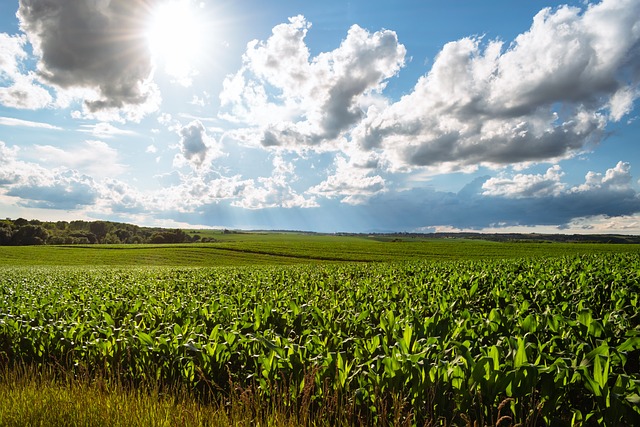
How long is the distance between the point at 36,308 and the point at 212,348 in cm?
993

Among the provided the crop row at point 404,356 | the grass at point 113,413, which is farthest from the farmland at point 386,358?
the grass at point 113,413

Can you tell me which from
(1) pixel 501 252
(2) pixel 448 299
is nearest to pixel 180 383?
(2) pixel 448 299

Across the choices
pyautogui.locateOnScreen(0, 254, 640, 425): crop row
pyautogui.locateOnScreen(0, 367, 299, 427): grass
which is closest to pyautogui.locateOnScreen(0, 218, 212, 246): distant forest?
pyautogui.locateOnScreen(0, 254, 640, 425): crop row

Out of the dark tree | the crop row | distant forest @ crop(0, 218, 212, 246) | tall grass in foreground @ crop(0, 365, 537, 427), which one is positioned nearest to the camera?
the crop row

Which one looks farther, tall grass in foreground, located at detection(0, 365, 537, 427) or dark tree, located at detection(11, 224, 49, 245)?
dark tree, located at detection(11, 224, 49, 245)

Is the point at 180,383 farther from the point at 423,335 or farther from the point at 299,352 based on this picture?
the point at 423,335

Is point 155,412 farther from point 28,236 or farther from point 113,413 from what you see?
point 28,236

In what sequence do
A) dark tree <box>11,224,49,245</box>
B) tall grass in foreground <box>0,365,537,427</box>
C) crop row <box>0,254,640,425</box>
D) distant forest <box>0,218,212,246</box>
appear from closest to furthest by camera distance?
1. crop row <box>0,254,640,425</box>
2. tall grass in foreground <box>0,365,537,427</box>
3. dark tree <box>11,224,49,245</box>
4. distant forest <box>0,218,212,246</box>

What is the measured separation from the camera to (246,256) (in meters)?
77.6

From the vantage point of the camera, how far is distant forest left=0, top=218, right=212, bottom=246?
13238 centimetres

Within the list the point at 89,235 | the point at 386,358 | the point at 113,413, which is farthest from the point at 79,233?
the point at 386,358

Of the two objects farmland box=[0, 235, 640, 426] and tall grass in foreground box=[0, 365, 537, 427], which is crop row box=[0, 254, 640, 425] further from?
tall grass in foreground box=[0, 365, 537, 427]

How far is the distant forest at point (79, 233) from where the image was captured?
132375mm

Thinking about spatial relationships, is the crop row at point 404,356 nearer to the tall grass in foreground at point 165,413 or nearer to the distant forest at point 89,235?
the tall grass in foreground at point 165,413
